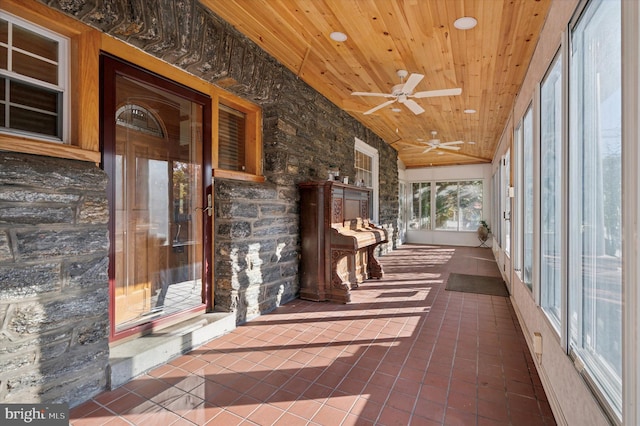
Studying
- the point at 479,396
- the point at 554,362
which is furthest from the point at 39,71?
the point at 554,362

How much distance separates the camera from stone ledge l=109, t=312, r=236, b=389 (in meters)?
2.19

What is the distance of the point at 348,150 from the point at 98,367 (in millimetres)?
4763

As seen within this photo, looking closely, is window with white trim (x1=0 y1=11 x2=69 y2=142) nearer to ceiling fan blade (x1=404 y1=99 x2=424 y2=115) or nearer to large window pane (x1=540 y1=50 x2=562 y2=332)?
large window pane (x1=540 y1=50 x2=562 y2=332)

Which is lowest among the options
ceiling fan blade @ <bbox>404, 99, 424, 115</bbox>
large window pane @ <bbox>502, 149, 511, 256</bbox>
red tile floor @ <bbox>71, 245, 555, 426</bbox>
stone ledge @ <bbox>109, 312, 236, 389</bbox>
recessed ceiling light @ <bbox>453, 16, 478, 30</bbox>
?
red tile floor @ <bbox>71, 245, 555, 426</bbox>

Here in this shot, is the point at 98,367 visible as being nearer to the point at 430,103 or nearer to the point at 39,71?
the point at 39,71

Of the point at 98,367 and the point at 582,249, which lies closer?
the point at 582,249

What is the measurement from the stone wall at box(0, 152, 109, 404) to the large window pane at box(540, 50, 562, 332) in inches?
115

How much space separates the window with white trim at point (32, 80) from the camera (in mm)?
1857

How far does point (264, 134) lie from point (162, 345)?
2417 millimetres

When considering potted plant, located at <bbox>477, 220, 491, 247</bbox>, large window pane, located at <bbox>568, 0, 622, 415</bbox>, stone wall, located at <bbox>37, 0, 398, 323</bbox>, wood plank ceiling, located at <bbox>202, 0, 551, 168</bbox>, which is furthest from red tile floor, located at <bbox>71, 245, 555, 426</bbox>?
potted plant, located at <bbox>477, 220, 491, 247</bbox>

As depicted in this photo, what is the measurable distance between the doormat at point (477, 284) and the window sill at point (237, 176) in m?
3.17

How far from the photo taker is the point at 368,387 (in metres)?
2.16

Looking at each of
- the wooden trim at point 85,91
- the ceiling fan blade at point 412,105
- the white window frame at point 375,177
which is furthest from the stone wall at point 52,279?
the white window frame at point 375,177

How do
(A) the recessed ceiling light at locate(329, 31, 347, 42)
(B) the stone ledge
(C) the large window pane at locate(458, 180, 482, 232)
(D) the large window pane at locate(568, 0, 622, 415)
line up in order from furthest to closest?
(C) the large window pane at locate(458, 180, 482, 232) < (A) the recessed ceiling light at locate(329, 31, 347, 42) < (B) the stone ledge < (D) the large window pane at locate(568, 0, 622, 415)
